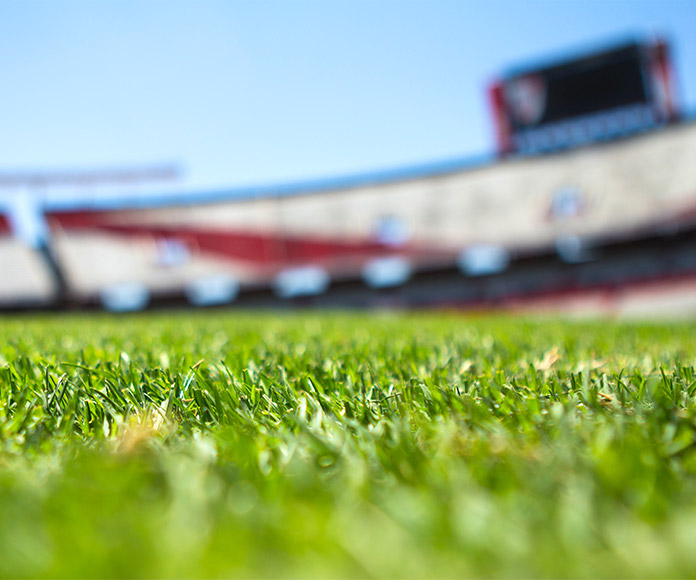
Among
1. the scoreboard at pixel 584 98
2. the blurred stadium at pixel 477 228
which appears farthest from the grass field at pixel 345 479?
the scoreboard at pixel 584 98

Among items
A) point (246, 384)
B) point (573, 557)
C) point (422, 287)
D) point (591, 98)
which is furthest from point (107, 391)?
point (591, 98)

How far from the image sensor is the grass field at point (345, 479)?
15.0 inches

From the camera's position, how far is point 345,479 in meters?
0.56

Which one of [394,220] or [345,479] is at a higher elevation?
[345,479]

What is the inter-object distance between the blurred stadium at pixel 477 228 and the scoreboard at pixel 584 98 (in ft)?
0.20

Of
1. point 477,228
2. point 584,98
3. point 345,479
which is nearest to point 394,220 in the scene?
point 477,228

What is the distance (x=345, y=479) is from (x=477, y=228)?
65.5 ft

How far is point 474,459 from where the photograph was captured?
637 mm

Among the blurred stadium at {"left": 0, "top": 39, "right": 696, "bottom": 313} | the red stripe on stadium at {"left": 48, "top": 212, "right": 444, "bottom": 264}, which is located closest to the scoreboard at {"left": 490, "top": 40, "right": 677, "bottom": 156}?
the blurred stadium at {"left": 0, "top": 39, "right": 696, "bottom": 313}

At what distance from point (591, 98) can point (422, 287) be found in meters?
12.1

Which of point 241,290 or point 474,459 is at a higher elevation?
point 474,459

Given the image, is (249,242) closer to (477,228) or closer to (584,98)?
(477,228)

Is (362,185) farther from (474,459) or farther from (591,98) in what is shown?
(474,459)

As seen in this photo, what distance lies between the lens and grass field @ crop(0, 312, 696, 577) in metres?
0.38
